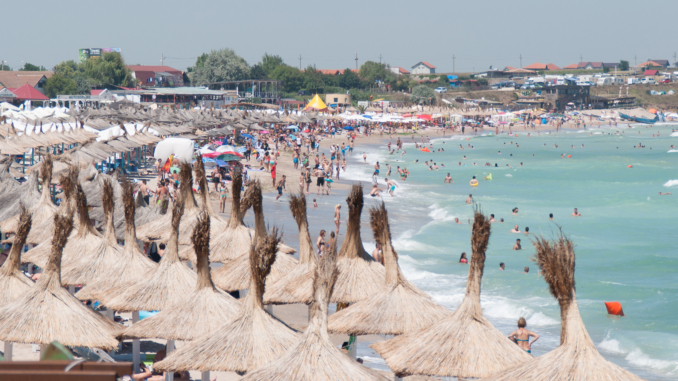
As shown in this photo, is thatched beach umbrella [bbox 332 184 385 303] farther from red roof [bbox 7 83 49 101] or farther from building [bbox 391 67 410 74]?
building [bbox 391 67 410 74]

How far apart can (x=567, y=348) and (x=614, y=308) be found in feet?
34.0

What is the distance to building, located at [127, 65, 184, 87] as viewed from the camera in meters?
105

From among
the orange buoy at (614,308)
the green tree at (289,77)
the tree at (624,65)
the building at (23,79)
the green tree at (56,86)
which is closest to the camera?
the orange buoy at (614,308)

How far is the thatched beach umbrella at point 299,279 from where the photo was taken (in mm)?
10093

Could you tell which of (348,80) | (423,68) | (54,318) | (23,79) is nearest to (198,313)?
(54,318)

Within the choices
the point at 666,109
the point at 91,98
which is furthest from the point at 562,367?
the point at 666,109

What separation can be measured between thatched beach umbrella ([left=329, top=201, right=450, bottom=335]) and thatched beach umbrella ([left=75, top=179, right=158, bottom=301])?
10.0 feet

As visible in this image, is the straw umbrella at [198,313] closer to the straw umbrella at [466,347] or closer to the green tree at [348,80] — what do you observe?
the straw umbrella at [466,347]

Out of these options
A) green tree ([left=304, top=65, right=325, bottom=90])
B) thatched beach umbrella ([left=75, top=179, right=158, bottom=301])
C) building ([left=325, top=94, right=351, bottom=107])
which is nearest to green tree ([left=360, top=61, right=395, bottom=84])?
green tree ([left=304, top=65, right=325, bottom=90])

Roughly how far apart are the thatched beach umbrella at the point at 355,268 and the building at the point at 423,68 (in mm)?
179180

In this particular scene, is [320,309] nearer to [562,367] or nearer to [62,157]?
[562,367]

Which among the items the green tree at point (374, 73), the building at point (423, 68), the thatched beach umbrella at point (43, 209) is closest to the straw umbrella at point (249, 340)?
the thatched beach umbrella at point (43, 209)

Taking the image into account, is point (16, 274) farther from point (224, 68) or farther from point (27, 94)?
point (224, 68)

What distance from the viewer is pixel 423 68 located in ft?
611
